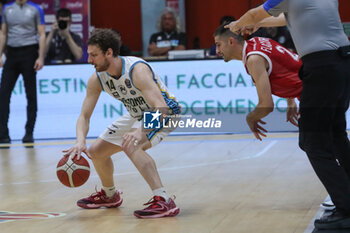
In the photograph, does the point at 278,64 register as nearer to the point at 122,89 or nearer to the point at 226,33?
the point at 226,33

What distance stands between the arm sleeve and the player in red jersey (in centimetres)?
70

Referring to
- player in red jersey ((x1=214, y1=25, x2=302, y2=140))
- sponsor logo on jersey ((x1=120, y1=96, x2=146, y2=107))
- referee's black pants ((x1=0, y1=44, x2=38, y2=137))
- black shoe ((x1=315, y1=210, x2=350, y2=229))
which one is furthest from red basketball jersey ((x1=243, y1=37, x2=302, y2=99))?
referee's black pants ((x1=0, y1=44, x2=38, y2=137))

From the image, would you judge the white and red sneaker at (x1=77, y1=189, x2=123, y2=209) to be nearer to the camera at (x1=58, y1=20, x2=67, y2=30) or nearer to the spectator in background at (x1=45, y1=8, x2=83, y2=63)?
the spectator in background at (x1=45, y1=8, x2=83, y2=63)

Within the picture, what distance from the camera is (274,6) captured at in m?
4.66

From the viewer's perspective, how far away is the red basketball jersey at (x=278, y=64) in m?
5.44

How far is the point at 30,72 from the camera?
10078 mm

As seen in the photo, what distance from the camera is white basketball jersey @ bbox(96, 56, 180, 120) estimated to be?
18.6 feet

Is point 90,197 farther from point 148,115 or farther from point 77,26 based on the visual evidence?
point 77,26

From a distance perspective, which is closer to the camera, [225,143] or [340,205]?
[340,205]

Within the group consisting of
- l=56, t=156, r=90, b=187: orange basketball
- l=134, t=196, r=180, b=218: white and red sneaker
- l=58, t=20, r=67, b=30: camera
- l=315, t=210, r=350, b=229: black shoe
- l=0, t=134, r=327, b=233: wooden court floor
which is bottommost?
l=0, t=134, r=327, b=233: wooden court floor

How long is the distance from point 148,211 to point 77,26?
975cm

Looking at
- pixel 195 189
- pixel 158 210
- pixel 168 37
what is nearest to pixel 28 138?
pixel 168 37

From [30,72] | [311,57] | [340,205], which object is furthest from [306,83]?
[30,72]

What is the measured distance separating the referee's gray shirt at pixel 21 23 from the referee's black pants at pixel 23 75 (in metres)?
0.10
